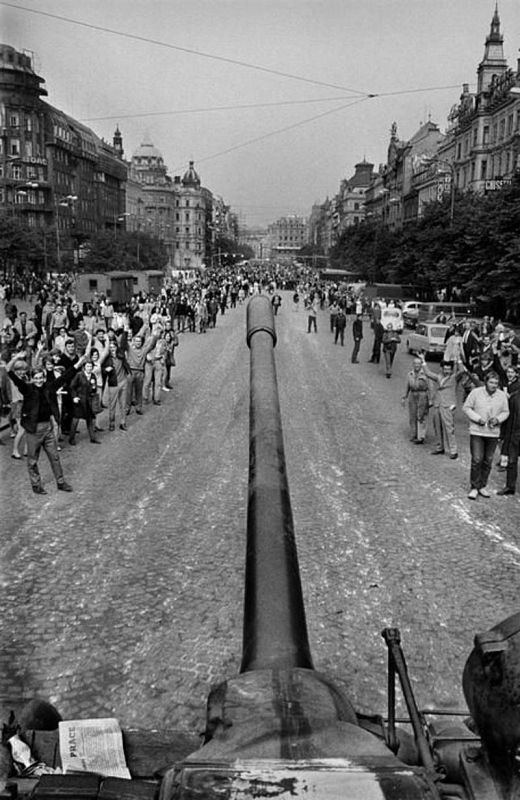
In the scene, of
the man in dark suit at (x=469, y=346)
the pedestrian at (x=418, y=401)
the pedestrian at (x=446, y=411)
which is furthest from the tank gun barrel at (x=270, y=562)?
the man in dark suit at (x=469, y=346)

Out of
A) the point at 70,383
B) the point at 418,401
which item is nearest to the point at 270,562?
the point at 70,383

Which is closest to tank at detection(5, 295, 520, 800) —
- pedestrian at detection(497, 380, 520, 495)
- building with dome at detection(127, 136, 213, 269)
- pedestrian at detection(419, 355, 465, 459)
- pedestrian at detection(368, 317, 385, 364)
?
pedestrian at detection(497, 380, 520, 495)

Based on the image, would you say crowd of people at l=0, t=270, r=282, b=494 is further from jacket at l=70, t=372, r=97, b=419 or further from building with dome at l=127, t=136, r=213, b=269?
building with dome at l=127, t=136, r=213, b=269

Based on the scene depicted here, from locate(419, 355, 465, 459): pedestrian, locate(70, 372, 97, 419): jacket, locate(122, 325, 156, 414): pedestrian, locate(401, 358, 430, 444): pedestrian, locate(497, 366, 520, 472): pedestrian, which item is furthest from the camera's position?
locate(122, 325, 156, 414): pedestrian

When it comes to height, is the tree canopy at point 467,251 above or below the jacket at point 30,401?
above

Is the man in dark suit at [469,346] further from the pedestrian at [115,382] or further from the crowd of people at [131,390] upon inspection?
the pedestrian at [115,382]

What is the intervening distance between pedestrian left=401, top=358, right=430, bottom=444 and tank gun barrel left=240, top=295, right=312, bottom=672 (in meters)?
8.79

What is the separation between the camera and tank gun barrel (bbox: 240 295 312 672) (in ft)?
10.2

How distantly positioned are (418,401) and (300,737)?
459 inches

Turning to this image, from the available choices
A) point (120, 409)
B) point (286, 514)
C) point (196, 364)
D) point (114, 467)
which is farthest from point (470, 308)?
point (286, 514)

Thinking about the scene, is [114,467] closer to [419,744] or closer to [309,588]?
[309,588]

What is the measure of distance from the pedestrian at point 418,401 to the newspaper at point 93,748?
34.8 feet

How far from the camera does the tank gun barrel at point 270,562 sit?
3100mm

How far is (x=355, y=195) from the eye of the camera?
17788 centimetres
